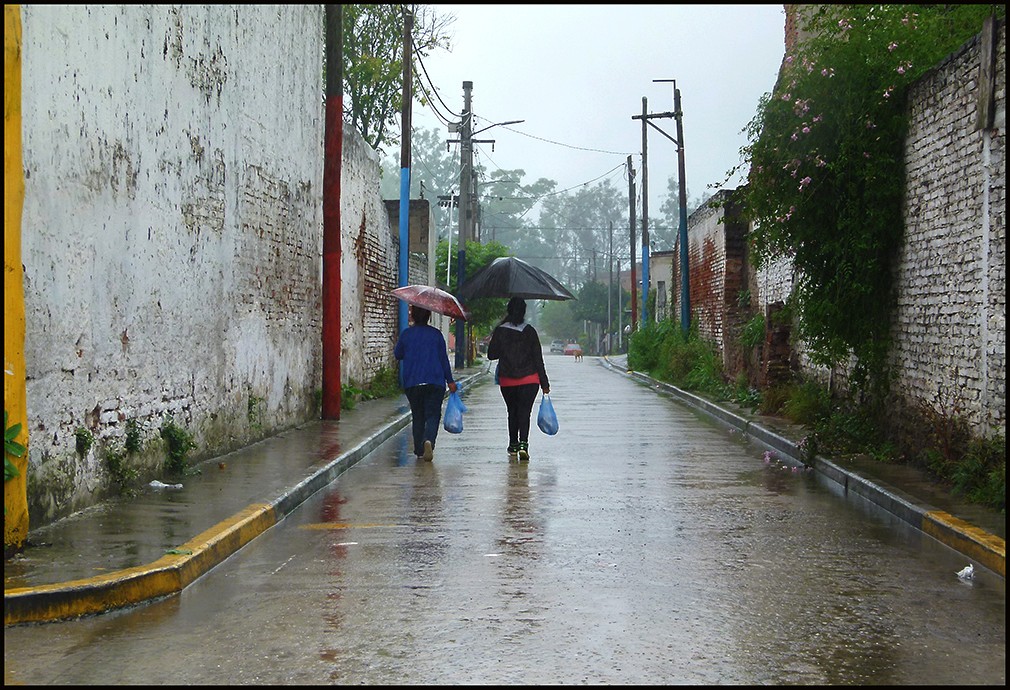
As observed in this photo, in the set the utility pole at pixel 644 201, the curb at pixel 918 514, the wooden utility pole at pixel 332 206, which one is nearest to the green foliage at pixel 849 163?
the curb at pixel 918 514

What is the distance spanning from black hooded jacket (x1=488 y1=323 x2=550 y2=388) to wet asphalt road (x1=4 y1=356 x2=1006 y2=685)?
9.12 ft

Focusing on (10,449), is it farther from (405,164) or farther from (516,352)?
(405,164)

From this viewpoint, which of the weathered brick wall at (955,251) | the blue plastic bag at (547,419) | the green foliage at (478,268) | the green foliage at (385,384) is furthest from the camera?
the green foliage at (478,268)

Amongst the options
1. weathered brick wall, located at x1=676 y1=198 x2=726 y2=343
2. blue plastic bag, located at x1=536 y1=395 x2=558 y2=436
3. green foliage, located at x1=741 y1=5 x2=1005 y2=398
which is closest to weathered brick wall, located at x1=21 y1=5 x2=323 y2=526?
blue plastic bag, located at x1=536 y1=395 x2=558 y2=436

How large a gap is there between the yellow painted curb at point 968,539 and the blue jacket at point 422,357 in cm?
597

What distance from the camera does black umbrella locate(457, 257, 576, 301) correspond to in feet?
54.1

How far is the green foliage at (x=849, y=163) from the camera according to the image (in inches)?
536

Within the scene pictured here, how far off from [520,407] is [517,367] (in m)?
0.46

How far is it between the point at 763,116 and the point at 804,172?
1028mm

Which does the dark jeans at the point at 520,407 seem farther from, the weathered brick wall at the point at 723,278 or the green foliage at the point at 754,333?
the weathered brick wall at the point at 723,278

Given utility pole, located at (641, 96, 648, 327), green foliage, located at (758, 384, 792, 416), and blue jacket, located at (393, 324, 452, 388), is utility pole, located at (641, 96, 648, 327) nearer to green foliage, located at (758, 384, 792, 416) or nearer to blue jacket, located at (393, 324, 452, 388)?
green foliage, located at (758, 384, 792, 416)

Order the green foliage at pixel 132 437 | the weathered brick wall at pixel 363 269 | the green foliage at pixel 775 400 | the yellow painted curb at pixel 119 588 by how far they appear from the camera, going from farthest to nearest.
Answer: the weathered brick wall at pixel 363 269 < the green foliage at pixel 775 400 < the green foliage at pixel 132 437 < the yellow painted curb at pixel 119 588

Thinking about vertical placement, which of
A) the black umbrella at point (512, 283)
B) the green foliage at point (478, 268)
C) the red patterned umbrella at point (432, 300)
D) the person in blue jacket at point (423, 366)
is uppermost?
the green foliage at point (478, 268)

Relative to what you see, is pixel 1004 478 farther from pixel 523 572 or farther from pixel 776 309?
A: pixel 776 309
